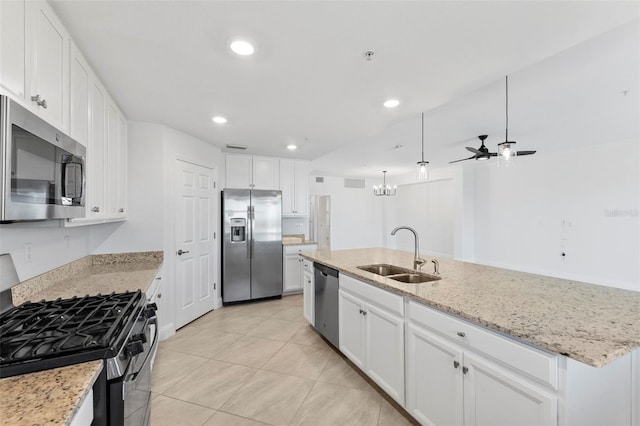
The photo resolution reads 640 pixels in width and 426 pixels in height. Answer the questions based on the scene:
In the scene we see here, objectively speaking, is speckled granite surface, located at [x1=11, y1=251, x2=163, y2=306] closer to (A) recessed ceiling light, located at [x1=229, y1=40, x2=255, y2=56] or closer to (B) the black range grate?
(B) the black range grate

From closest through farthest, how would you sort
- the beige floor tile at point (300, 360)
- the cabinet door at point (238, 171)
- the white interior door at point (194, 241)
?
the beige floor tile at point (300, 360) → the white interior door at point (194, 241) → the cabinet door at point (238, 171)

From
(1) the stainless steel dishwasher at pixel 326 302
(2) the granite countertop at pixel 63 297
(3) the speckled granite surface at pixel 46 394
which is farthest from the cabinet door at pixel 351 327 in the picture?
(3) the speckled granite surface at pixel 46 394

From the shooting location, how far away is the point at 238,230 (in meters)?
4.32

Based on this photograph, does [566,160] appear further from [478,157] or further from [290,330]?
[290,330]

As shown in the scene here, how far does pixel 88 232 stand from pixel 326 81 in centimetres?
278

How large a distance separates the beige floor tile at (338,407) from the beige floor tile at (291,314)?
4.87 feet

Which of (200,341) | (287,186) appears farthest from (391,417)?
(287,186)

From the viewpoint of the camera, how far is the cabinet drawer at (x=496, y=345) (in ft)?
3.58

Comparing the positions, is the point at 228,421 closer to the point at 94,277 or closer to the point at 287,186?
the point at 94,277

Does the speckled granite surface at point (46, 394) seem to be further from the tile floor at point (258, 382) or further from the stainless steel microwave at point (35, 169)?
the tile floor at point (258, 382)

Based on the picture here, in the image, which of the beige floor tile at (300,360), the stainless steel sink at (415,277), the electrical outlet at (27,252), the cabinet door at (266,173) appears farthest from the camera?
the cabinet door at (266,173)

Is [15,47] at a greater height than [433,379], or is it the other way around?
[15,47]

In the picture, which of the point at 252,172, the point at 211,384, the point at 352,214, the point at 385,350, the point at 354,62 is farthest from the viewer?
the point at 352,214

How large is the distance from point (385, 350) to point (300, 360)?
1.06 meters
